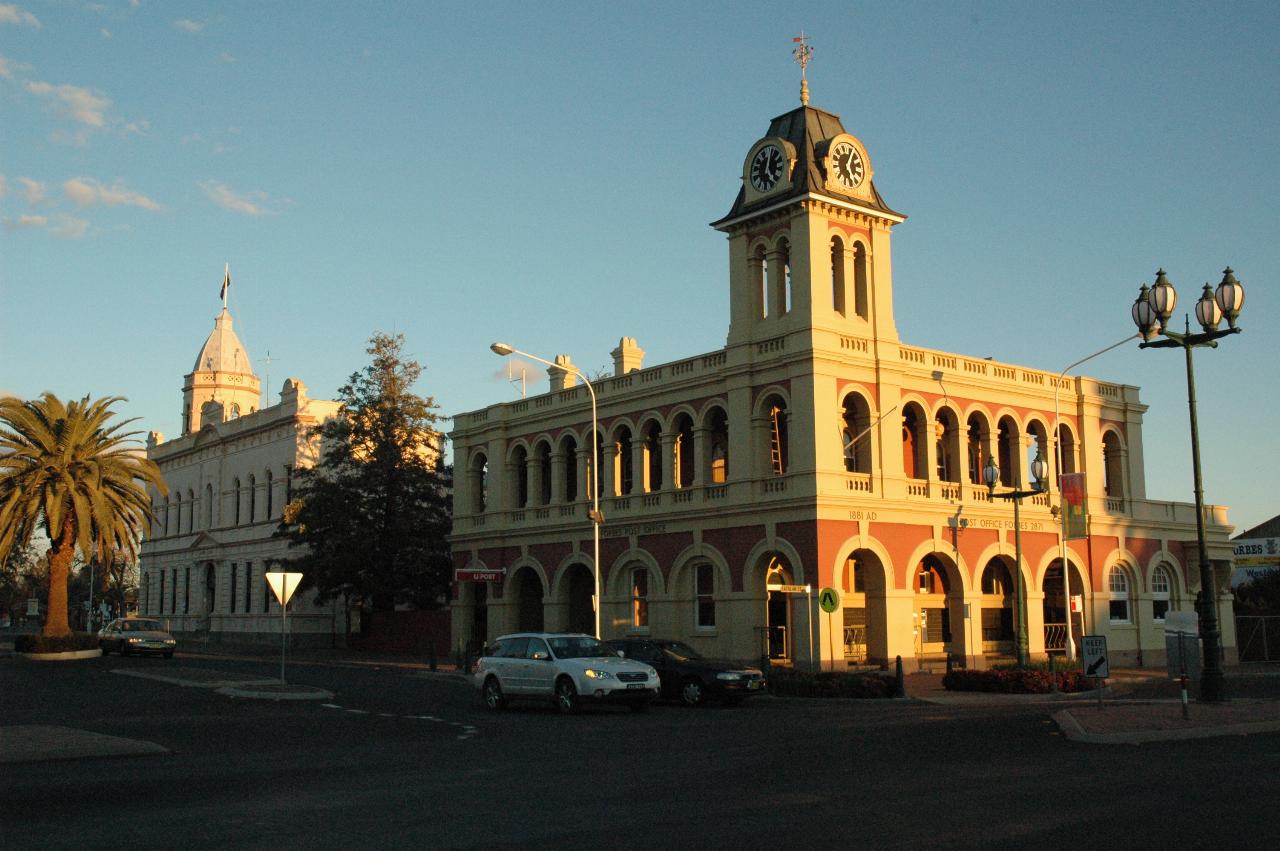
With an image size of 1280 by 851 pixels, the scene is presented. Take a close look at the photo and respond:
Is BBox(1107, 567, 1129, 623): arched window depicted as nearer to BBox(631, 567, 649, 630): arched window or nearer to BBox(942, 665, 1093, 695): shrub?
BBox(942, 665, 1093, 695): shrub

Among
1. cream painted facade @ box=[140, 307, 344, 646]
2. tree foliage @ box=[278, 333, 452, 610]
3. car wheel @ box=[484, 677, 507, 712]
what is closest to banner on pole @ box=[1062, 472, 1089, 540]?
car wheel @ box=[484, 677, 507, 712]

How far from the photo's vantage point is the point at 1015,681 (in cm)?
3036

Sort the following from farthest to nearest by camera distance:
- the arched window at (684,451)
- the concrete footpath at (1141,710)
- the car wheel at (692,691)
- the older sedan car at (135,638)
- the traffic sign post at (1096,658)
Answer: the older sedan car at (135,638) → the arched window at (684,451) → the car wheel at (692,691) → the traffic sign post at (1096,658) → the concrete footpath at (1141,710)

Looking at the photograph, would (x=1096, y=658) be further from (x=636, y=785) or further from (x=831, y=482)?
(x=831, y=482)

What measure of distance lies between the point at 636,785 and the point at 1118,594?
38.4 meters

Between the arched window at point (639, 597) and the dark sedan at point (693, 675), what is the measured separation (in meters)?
16.1

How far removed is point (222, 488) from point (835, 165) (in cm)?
5106

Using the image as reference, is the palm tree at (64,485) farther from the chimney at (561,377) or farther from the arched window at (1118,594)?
the arched window at (1118,594)

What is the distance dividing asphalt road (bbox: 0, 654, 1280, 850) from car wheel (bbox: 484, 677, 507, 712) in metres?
2.83

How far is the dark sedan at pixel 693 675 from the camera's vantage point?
28078mm

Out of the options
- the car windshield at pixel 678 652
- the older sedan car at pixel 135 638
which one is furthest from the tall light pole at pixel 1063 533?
the older sedan car at pixel 135 638

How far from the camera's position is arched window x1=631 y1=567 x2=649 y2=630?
150 ft

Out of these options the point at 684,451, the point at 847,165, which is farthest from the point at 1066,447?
the point at 684,451

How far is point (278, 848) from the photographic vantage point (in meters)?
10.3
